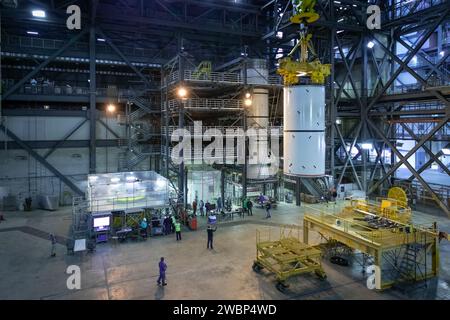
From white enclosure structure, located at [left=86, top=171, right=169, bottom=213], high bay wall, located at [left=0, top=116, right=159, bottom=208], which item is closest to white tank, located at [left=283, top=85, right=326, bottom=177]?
white enclosure structure, located at [left=86, top=171, right=169, bottom=213]

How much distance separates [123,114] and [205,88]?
35.6ft

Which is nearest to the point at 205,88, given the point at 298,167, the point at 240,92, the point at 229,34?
the point at 240,92

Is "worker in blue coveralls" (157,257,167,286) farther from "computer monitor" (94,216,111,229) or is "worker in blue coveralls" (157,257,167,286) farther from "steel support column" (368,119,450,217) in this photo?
"steel support column" (368,119,450,217)

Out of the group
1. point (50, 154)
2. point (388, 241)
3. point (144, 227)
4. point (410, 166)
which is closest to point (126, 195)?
A: point (144, 227)

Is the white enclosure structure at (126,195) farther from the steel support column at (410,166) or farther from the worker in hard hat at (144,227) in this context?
the steel support column at (410,166)

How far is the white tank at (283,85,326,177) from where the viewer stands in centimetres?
1451

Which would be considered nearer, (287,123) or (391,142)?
(287,123)

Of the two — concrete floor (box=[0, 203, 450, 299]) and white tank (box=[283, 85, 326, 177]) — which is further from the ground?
white tank (box=[283, 85, 326, 177])

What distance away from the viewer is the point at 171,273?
14.1 metres

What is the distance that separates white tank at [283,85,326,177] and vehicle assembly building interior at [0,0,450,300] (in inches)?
2.5

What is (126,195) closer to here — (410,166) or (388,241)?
(388,241)

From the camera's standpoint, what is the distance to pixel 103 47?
104 feet

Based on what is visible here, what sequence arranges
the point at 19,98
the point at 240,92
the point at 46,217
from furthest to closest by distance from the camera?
the point at 19,98, the point at 240,92, the point at 46,217

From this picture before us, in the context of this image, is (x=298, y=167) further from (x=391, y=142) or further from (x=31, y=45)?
(x=31, y=45)
